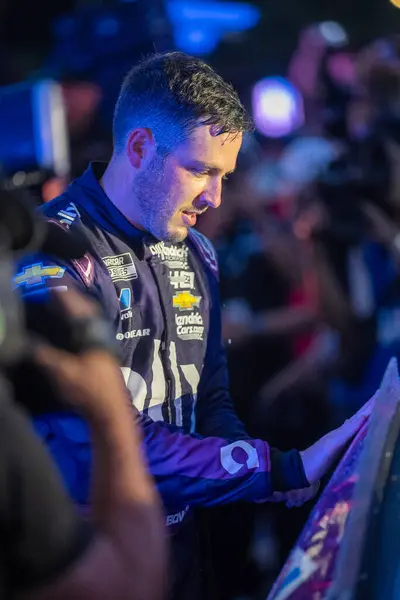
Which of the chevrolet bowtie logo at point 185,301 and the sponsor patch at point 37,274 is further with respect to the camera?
the chevrolet bowtie logo at point 185,301

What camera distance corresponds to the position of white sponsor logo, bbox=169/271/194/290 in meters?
2.15

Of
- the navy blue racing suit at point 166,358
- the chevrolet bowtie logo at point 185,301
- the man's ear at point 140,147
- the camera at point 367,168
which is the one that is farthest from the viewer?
the camera at point 367,168

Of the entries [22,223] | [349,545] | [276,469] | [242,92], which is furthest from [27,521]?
[242,92]

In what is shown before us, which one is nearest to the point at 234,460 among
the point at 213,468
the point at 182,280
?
the point at 213,468

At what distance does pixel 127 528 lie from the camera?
0.95 m

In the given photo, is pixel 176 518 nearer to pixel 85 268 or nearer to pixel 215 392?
pixel 215 392

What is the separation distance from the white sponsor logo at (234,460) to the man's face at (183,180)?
0.57 m

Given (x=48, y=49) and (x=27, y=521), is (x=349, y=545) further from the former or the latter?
(x=48, y=49)

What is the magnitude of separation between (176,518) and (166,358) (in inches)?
16.6

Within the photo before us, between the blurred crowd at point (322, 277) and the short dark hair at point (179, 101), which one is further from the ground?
the short dark hair at point (179, 101)

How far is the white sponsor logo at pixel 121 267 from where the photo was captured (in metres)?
1.95

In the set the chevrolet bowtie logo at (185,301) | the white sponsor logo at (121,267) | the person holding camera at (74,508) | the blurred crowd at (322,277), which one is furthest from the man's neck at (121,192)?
the blurred crowd at (322,277)

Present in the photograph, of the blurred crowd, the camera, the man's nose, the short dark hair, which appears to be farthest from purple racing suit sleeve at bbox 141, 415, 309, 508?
the camera

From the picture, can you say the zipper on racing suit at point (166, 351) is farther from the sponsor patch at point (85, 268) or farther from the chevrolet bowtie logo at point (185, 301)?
the sponsor patch at point (85, 268)
